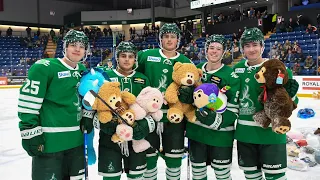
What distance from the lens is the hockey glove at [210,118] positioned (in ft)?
7.32

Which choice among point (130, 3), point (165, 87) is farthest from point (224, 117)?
point (130, 3)

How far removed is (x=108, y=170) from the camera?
2160 mm

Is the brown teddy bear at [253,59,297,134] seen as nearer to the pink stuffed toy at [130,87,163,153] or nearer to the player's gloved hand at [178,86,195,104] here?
the player's gloved hand at [178,86,195,104]

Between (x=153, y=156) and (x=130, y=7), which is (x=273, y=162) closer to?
(x=153, y=156)

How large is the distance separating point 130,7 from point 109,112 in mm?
25002

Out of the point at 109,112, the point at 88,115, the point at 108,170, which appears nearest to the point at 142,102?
the point at 109,112

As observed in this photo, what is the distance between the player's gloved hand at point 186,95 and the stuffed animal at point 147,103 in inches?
7.3

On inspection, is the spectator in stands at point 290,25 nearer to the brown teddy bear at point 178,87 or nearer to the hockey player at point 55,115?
the brown teddy bear at point 178,87

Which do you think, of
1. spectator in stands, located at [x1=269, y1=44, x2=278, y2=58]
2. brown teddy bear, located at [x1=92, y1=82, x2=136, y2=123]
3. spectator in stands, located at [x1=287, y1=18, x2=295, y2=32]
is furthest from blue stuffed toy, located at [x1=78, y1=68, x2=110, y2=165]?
spectator in stands, located at [x1=287, y1=18, x2=295, y2=32]

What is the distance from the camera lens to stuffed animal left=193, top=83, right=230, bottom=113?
7.27 ft

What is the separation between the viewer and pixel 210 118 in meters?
2.23

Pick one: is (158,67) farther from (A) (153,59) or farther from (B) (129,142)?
(B) (129,142)

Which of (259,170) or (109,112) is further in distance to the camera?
(259,170)

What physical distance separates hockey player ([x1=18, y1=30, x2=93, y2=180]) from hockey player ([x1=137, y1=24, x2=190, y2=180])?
0.64 metres
